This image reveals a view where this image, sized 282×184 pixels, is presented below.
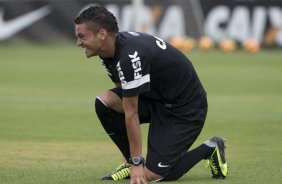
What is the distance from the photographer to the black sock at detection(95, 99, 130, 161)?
26.8 feet

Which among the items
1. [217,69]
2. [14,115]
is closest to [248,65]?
[217,69]

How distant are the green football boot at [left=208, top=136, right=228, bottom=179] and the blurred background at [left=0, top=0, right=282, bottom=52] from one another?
21.6 meters

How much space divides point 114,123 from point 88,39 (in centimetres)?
114

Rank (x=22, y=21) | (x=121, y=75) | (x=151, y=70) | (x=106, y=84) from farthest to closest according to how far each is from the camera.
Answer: (x=22, y=21), (x=106, y=84), (x=151, y=70), (x=121, y=75)

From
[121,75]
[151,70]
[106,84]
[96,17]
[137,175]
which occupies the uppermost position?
[96,17]

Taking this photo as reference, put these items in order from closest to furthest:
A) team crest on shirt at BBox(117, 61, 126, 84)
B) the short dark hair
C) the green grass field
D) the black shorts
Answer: team crest on shirt at BBox(117, 61, 126, 84)
the short dark hair
the black shorts
the green grass field

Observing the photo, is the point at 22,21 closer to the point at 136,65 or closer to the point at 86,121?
the point at 86,121

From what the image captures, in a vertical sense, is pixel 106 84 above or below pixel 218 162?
below

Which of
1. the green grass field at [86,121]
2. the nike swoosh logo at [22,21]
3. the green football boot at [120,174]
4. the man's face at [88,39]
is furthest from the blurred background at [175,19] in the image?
the man's face at [88,39]

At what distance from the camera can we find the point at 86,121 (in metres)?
13.4

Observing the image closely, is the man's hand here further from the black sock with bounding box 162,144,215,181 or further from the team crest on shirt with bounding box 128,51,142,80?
the team crest on shirt with bounding box 128,51,142,80

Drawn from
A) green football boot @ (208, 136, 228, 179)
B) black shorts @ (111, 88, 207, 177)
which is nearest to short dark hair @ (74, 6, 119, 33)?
black shorts @ (111, 88, 207, 177)

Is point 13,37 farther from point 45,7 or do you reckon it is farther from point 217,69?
point 217,69

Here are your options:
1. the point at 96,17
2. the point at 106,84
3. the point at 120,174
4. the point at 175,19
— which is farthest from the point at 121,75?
the point at 175,19
